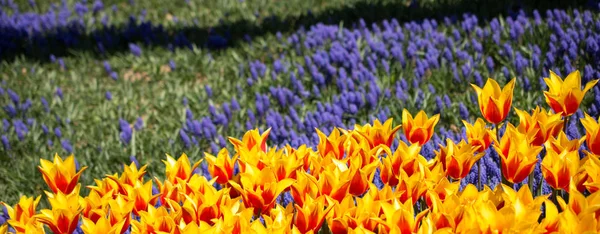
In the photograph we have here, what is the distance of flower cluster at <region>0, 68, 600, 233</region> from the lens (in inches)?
70.8

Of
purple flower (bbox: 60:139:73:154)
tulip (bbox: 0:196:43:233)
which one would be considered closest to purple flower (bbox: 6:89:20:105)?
purple flower (bbox: 60:139:73:154)

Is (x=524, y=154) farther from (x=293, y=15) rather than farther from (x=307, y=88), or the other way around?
(x=293, y=15)

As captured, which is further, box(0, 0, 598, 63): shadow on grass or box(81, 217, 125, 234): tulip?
box(0, 0, 598, 63): shadow on grass

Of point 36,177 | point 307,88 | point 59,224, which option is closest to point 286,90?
point 307,88

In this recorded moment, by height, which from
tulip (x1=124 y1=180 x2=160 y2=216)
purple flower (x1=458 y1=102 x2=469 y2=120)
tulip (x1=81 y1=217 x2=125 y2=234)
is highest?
purple flower (x1=458 y1=102 x2=469 y2=120)

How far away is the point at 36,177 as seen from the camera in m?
4.21

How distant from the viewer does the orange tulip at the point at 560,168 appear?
1.96 m

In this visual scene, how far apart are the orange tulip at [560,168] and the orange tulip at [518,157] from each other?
0.14 feet

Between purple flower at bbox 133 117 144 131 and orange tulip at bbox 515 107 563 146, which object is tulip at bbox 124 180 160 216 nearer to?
orange tulip at bbox 515 107 563 146

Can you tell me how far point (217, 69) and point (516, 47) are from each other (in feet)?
7.94

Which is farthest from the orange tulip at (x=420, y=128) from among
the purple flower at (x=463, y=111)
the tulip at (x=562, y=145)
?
the purple flower at (x=463, y=111)

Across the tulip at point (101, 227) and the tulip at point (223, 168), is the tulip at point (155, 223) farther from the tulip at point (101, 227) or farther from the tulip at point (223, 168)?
the tulip at point (223, 168)

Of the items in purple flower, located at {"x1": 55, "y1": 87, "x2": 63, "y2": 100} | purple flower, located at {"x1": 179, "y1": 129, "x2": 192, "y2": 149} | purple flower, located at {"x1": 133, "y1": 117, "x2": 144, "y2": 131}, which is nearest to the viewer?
purple flower, located at {"x1": 179, "y1": 129, "x2": 192, "y2": 149}

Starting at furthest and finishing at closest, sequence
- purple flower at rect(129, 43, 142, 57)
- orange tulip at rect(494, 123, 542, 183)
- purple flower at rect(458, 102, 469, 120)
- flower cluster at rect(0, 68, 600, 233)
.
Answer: purple flower at rect(129, 43, 142, 57)
purple flower at rect(458, 102, 469, 120)
orange tulip at rect(494, 123, 542, 183)
flower cluster at rect(0, 68, 600, 233)
